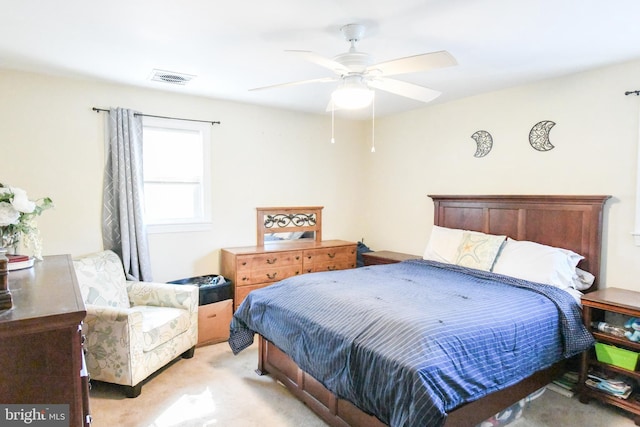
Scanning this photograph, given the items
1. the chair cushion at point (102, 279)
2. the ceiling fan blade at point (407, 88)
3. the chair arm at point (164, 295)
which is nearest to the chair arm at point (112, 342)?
the chair cushion at point (102, 279)

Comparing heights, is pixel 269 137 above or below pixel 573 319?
above

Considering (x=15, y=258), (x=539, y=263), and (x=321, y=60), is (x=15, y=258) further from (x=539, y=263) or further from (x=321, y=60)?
(x=539, y=263)

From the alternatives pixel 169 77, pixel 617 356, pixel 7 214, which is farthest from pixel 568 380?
pixel 169 77

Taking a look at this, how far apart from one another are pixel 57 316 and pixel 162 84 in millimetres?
2917

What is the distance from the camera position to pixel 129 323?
2.62 metres

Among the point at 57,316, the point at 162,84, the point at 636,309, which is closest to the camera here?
the point at 57,316

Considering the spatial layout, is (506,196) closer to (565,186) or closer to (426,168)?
(565,186)

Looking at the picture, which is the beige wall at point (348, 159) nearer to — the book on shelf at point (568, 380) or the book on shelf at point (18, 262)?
the book on shelf at point (568, 380)

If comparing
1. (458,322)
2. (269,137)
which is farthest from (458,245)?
(269,137)

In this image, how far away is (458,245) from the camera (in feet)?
12.2

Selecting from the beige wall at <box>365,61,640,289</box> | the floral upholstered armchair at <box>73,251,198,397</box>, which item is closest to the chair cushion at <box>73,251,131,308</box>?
the floral upholstered armchair at <box>73,251,198,397</box>

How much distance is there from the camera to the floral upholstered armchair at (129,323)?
2641mm

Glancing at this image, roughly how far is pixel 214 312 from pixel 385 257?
2025mm

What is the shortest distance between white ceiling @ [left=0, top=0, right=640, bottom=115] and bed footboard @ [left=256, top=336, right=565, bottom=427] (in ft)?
7.12
